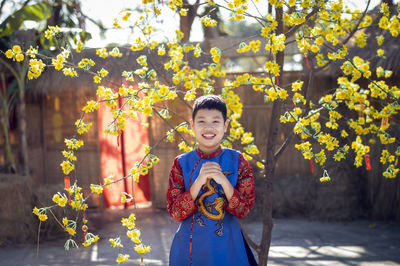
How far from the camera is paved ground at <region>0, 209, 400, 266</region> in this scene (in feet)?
12.5

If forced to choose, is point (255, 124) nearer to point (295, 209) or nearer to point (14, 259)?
point (295, 209)

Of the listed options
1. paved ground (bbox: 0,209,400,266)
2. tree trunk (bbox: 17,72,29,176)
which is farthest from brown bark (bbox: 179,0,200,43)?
paved ground (bbox: 0,209,400,266)

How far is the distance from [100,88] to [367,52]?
153 inches

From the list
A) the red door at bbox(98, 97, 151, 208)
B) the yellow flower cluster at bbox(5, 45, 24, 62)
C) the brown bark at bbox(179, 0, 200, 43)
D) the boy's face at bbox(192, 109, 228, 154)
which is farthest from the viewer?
the brown bark at bbox(179, 0, 200, 43)

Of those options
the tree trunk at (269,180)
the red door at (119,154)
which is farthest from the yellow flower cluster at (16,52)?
the red door at (119,154)

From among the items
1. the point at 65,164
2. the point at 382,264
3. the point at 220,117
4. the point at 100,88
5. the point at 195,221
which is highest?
the point at 100,88

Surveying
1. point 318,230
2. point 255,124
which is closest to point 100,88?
point 318,230

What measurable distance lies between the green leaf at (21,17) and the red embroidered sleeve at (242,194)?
15.6 ft

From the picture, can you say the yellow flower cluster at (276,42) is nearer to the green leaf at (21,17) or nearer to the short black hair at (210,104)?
the short black hair at (210,104)

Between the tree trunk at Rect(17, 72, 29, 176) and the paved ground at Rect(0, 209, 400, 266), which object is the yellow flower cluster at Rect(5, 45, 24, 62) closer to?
the paved ground at Rect(0, 209, 400, 266)

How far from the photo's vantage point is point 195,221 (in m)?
1.86

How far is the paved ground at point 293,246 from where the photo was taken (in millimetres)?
3803

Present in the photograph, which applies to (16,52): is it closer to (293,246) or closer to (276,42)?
(276,42)

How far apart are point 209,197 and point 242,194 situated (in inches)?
5.8
